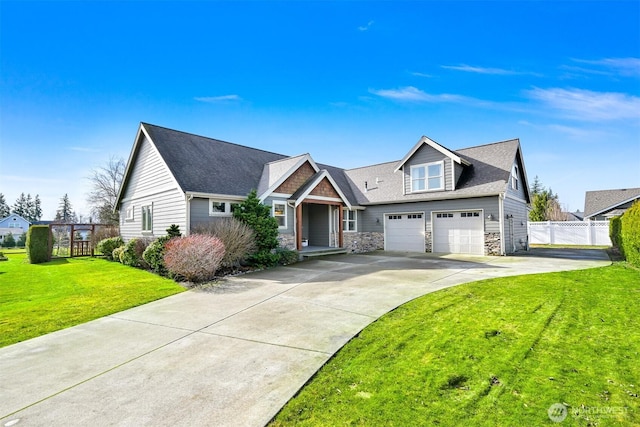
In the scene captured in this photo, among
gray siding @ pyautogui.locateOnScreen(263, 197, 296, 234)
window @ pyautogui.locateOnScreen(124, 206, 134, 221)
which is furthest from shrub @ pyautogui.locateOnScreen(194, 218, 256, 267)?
window @ pyautogui.locateOnScreen(124, 206, 134, 221)

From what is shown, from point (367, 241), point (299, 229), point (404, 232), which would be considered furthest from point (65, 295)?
point (404, 232)

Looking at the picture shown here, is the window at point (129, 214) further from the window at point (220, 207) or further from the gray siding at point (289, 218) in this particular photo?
the gray siding at point (289, 218)

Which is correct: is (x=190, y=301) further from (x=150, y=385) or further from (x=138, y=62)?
(x=138, y=62)

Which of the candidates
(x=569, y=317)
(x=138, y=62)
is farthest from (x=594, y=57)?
(x=138, y=62)

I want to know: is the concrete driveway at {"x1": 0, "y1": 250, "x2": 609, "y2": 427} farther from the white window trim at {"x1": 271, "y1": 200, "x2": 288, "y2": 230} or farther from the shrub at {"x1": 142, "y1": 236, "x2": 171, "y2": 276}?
the white window trim at {"x1": 271, "y1": 200, "x2": 288, "y2": 230}

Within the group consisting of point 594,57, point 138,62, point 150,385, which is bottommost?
point 150,385

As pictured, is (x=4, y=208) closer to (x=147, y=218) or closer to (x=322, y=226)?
(x=147, y=218)

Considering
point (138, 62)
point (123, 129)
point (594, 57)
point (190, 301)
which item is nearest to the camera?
point (190, 301)

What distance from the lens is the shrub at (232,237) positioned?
476 inches

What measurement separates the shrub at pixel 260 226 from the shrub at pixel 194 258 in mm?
2399

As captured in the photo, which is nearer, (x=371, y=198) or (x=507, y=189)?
(x=507, y=189)

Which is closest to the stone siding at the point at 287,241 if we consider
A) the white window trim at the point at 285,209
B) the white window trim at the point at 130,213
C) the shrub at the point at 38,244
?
the white window trim at the point at 285,209

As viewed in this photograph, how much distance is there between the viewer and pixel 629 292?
719 cm

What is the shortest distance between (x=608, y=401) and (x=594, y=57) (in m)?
14.0
